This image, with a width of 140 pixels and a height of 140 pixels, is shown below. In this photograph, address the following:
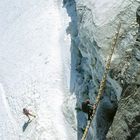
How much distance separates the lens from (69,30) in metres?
23.4

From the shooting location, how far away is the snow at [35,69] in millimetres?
19344

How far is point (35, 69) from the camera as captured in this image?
22.8 m

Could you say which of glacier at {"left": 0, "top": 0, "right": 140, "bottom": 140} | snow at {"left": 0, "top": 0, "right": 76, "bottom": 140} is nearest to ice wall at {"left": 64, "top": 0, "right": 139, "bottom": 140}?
glacier at {"left": 0, "top": 0, "right": 140, "bottom": 140}

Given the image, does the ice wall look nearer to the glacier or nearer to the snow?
the glacier

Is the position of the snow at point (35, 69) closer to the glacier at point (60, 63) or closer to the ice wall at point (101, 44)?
the glacier at point (60, 63)

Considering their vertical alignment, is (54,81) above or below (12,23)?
below

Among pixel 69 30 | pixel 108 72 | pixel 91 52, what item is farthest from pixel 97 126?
pixel 69 30

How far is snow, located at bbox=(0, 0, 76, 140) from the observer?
63.5ft

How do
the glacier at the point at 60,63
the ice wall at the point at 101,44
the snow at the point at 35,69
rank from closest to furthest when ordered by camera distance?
the ice wall at the point at 101,44
the glacier at the point at 60,63
the snow at the point at 35,69

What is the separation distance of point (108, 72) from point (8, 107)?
32.8ft

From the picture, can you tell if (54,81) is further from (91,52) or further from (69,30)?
(91,52)

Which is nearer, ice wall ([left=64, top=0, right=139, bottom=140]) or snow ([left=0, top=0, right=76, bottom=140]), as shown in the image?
ice wall ([left=64, top=0, right=139, bottom=140])

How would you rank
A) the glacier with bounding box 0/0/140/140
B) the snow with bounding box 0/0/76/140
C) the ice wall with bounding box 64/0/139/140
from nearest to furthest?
the ice wall with bounding box 64/0/139/140 → the glacier with bounding box 0/0/140/140 → the snow with bounding box 0/0/76/140

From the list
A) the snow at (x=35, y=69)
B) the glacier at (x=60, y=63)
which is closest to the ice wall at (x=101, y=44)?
the glacier at (x=60, y=63)
